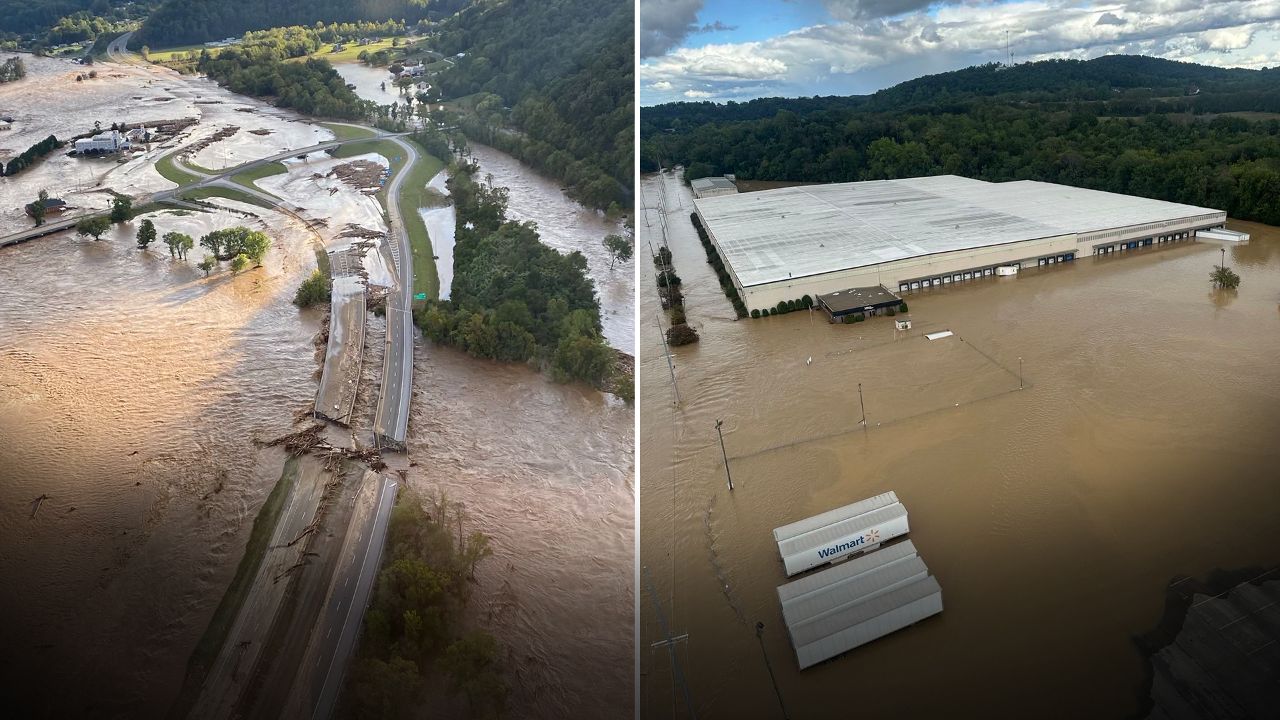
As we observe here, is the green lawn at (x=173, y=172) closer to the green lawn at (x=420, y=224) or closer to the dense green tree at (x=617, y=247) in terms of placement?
the green lawn at (x=420, y=224)

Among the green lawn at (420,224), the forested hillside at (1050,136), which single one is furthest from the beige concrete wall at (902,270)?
the green lawn at (420,224)

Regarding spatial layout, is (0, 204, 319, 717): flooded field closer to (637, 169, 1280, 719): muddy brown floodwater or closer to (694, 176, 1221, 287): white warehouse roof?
(637, 169, 1280, 719): muddy brown floodwater

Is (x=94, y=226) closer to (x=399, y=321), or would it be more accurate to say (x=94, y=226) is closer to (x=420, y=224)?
(x=399, y=321)

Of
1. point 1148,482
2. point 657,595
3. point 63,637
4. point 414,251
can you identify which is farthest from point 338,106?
point 1148,482

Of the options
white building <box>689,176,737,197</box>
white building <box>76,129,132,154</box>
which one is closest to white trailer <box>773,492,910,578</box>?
white building <box>76,129,132,154</box>

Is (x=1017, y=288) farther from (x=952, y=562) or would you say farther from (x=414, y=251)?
(x=414, y=251)

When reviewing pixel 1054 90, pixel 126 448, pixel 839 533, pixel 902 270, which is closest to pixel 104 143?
pixel 126 448

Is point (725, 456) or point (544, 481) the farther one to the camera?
point (725, 456)
